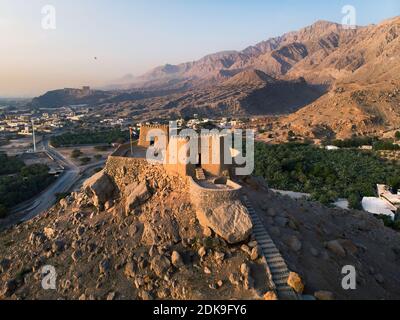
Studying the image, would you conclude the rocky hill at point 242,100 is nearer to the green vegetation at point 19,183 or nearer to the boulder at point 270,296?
the green vegetation at point 19,183

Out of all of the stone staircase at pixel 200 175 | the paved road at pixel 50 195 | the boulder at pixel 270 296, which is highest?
the stone staircase at pixel 200 175

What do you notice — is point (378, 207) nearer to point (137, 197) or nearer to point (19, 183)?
point (137, 197)

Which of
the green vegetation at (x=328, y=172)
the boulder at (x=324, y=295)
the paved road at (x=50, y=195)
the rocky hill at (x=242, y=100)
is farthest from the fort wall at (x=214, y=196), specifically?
the rocky hill at (x=242, y=100)

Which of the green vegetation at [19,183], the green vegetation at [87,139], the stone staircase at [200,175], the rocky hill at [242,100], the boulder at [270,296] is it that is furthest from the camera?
the rocky hill at [242,100]

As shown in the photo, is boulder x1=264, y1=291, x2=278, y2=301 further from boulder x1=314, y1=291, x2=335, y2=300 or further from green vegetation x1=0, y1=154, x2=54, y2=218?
green vegetation x1=0, y1=154, x2=54, y2=218

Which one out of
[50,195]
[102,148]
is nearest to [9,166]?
[50,195]

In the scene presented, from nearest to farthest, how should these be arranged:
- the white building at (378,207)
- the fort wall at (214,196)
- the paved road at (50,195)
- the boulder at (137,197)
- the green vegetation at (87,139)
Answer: the fort wall at (214,196) → the boulder at (137,197) → the white building at (378,207) → the paved road at (50,195) → the green vegetation at (87,139)
